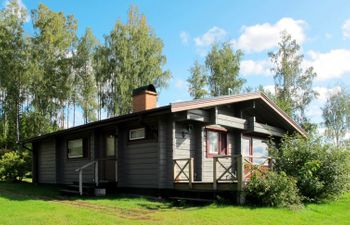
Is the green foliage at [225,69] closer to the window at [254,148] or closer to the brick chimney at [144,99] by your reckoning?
the window at [254,148]

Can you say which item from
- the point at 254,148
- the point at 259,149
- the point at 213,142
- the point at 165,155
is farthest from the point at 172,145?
the point at 259,149

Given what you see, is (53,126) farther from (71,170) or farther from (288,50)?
(288,50)

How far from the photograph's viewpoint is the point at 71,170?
1748cm

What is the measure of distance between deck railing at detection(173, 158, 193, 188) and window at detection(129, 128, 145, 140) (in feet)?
5.50

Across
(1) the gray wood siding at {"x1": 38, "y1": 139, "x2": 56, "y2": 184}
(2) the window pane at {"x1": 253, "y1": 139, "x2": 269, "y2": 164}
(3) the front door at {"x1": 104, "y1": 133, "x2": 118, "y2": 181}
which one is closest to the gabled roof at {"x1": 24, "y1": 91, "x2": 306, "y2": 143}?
(3) the front door at {"x1": 104, "y1": 133, "x2": 118, "y2": 181}

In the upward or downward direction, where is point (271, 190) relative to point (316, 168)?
downward

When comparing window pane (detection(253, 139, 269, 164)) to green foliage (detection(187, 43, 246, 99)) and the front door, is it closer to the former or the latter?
the front door

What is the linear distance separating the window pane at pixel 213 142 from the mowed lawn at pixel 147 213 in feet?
12.0

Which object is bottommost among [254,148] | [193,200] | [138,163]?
[193,200]

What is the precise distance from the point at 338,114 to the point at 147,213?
36174mm

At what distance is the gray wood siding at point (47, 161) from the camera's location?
18802 millimetres

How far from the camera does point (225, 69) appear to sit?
121 feet

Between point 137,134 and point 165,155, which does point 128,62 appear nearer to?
point 137,134

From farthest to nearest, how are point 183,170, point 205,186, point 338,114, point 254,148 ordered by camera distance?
1. point 338,114
2. point 254,148
3. point 183,170
4. point 205,186
